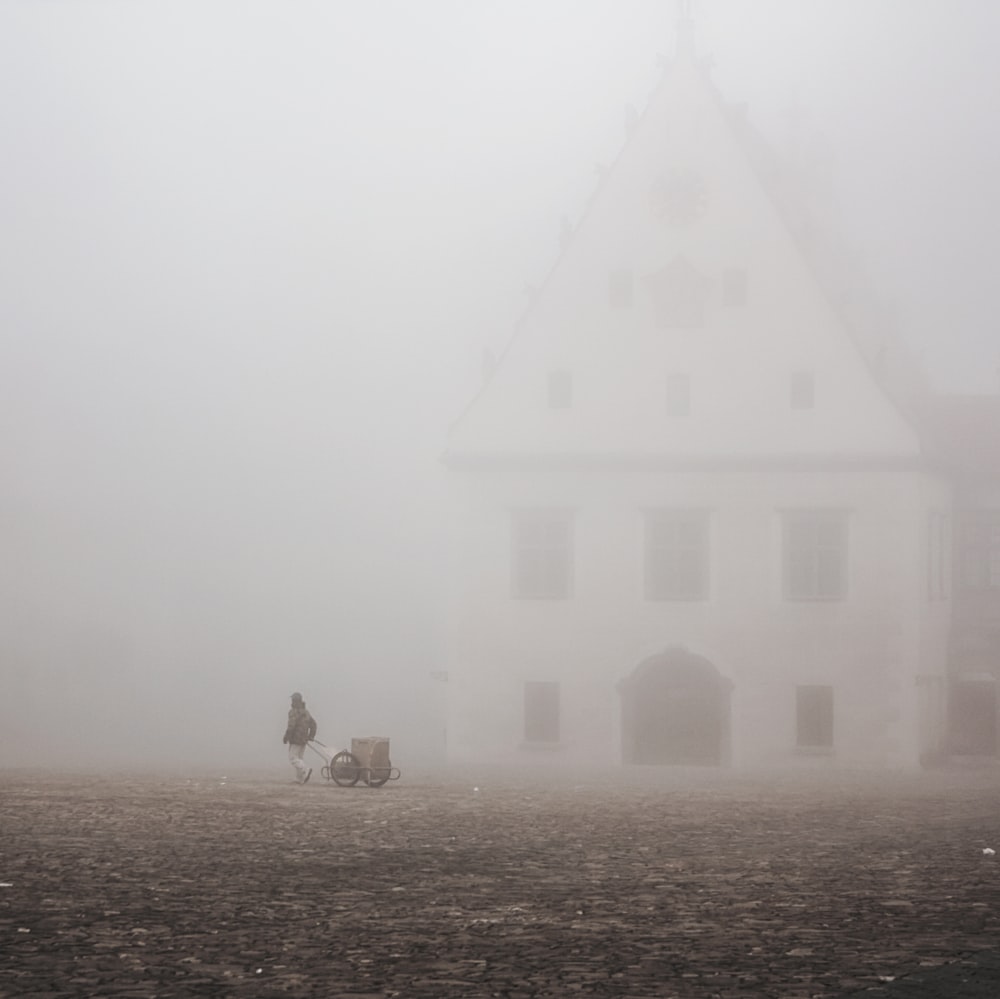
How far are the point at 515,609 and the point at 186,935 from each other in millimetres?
34141

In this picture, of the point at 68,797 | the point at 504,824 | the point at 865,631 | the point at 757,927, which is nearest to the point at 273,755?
the point at 865,631

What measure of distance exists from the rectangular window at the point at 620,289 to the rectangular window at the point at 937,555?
369 inches

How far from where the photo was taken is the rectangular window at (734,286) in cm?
4628

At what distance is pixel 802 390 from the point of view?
151 feet

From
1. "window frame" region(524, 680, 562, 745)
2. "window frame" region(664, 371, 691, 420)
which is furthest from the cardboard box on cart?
"window frame" region(664, 371, 691, 420)

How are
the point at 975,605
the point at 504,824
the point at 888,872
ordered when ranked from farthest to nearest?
the point at 975,605 < the point at 504,824 < the point at 888,872

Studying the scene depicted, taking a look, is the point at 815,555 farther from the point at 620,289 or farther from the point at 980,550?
the point at 620,289

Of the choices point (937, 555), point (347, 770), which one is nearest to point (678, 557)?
point (937, 555)

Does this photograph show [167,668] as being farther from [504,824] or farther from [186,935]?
[186,935]

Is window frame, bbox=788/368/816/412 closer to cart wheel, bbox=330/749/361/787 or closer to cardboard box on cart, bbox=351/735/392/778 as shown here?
cardboard box on cart, bbox=351/735/392/778

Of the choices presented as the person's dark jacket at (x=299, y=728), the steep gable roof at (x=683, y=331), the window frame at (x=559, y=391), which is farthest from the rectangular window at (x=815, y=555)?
the person's dark jacket at (x=299, y=728)

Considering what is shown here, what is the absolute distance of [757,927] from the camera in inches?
519

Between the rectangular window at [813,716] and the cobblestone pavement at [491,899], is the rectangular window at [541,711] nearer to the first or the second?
the rectangular window at [813,716]

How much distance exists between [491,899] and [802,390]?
32.5 meters
